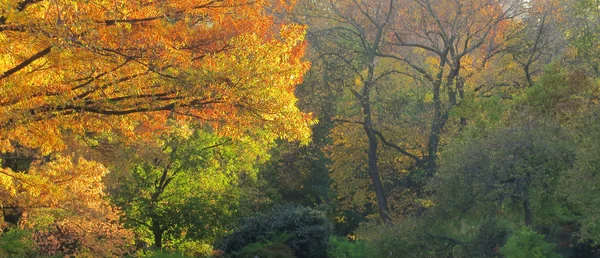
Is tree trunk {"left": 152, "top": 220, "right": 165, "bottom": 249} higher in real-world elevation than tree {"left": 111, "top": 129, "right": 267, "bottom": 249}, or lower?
lower

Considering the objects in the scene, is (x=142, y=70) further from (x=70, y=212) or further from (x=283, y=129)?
(x=70, y=212)

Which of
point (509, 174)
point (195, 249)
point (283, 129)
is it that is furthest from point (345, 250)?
point (283, 129)

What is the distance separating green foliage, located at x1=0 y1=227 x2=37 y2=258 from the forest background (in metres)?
0.05

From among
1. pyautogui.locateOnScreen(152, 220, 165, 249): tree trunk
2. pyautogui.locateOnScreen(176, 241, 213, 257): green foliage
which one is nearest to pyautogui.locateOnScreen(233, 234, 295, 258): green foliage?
pyautogui.locateOnScreen(176, 241, 213, 257): green foliage

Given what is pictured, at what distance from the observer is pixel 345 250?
2516 cm

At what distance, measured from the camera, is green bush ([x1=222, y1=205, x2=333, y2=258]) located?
2206 cm

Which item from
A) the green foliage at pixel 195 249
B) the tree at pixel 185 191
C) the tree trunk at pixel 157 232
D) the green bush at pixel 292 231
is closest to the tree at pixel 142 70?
the green foliage at pixel 195 249

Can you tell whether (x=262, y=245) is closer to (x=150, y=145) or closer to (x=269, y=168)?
(x=150, y=145)

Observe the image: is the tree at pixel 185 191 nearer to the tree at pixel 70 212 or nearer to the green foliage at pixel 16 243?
the tree at pixel 70 212

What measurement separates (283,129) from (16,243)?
7.72 m

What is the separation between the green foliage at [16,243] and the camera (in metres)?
14.2

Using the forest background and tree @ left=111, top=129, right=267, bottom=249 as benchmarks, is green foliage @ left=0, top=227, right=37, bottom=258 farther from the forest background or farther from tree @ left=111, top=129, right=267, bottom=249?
tree @ left=111, top=129, right=267, bottom=249

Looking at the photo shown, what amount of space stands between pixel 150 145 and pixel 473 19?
11.3 meters

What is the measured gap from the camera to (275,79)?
29.9ft
